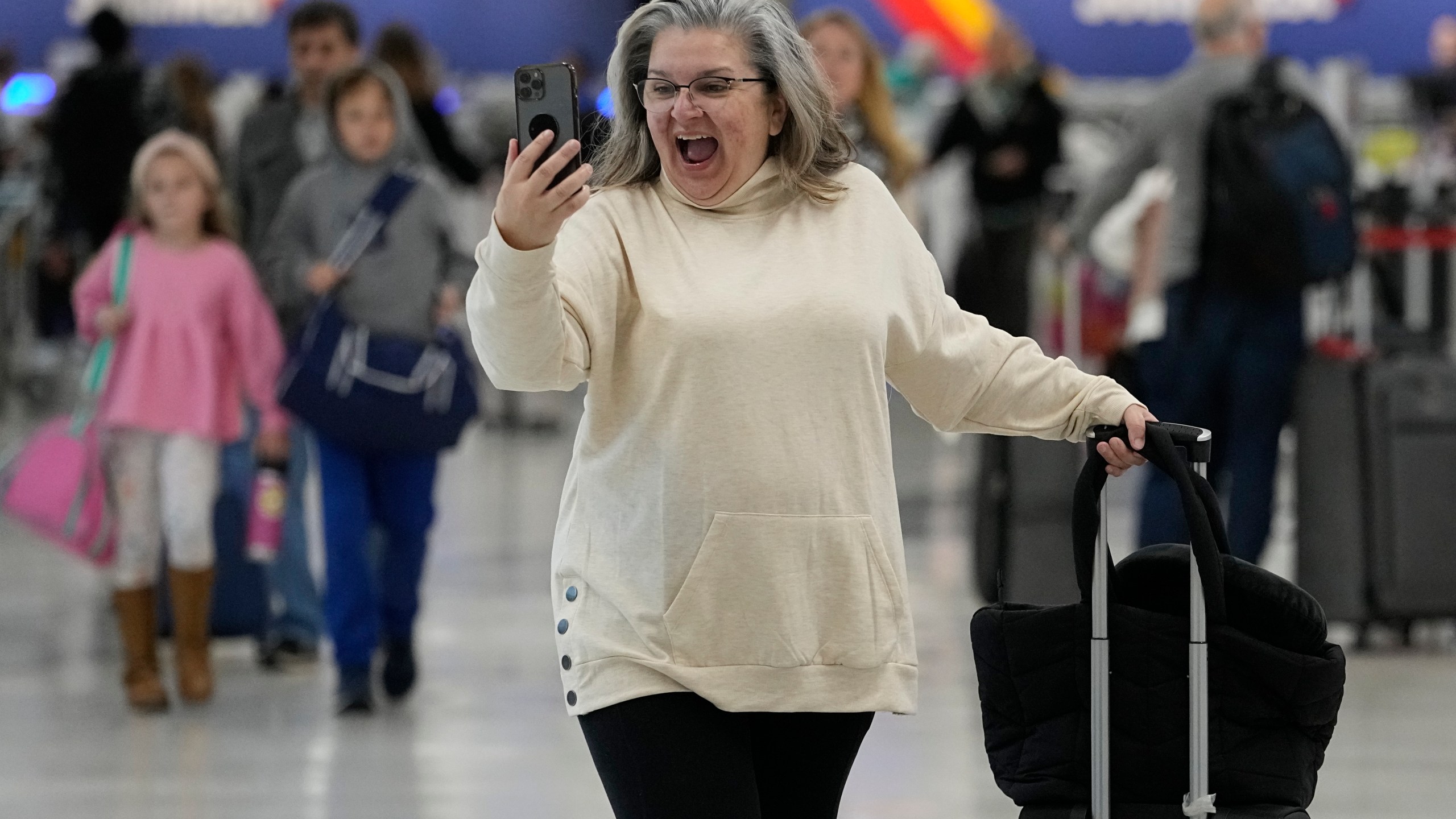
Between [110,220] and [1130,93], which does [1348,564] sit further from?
[1130,93]

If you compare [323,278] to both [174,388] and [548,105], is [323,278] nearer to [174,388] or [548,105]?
[174,388]

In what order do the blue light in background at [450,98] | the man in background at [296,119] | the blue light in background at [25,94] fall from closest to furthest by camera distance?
the man in background at [296,119], the blue light in background at [450,98], the blue light in background at [25,94]

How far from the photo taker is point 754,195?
258 cm

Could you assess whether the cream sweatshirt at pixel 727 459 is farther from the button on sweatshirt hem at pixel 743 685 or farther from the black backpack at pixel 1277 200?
the black backpack at pixel 1277 200

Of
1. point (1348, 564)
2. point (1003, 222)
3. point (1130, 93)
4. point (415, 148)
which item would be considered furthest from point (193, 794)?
point (1130, 93)

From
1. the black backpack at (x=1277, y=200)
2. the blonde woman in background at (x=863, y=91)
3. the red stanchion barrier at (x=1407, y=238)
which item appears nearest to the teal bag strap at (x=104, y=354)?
the blonde woman in background at (x=863, y=91)

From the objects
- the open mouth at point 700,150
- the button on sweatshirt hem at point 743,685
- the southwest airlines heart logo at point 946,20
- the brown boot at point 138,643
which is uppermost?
the southwest airlines heart logo at point 946,20

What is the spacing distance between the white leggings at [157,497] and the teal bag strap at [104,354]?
0.11 m

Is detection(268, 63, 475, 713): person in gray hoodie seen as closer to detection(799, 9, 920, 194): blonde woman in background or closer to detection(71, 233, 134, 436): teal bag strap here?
detection(71, 233, 134, 436): teal bag strap

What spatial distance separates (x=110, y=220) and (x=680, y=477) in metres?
5.71

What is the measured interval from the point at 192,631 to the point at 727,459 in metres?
3.58

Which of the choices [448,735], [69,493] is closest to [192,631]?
[69,493]

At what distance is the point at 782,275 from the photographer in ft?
8.18

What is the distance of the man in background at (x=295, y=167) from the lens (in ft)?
20.5
